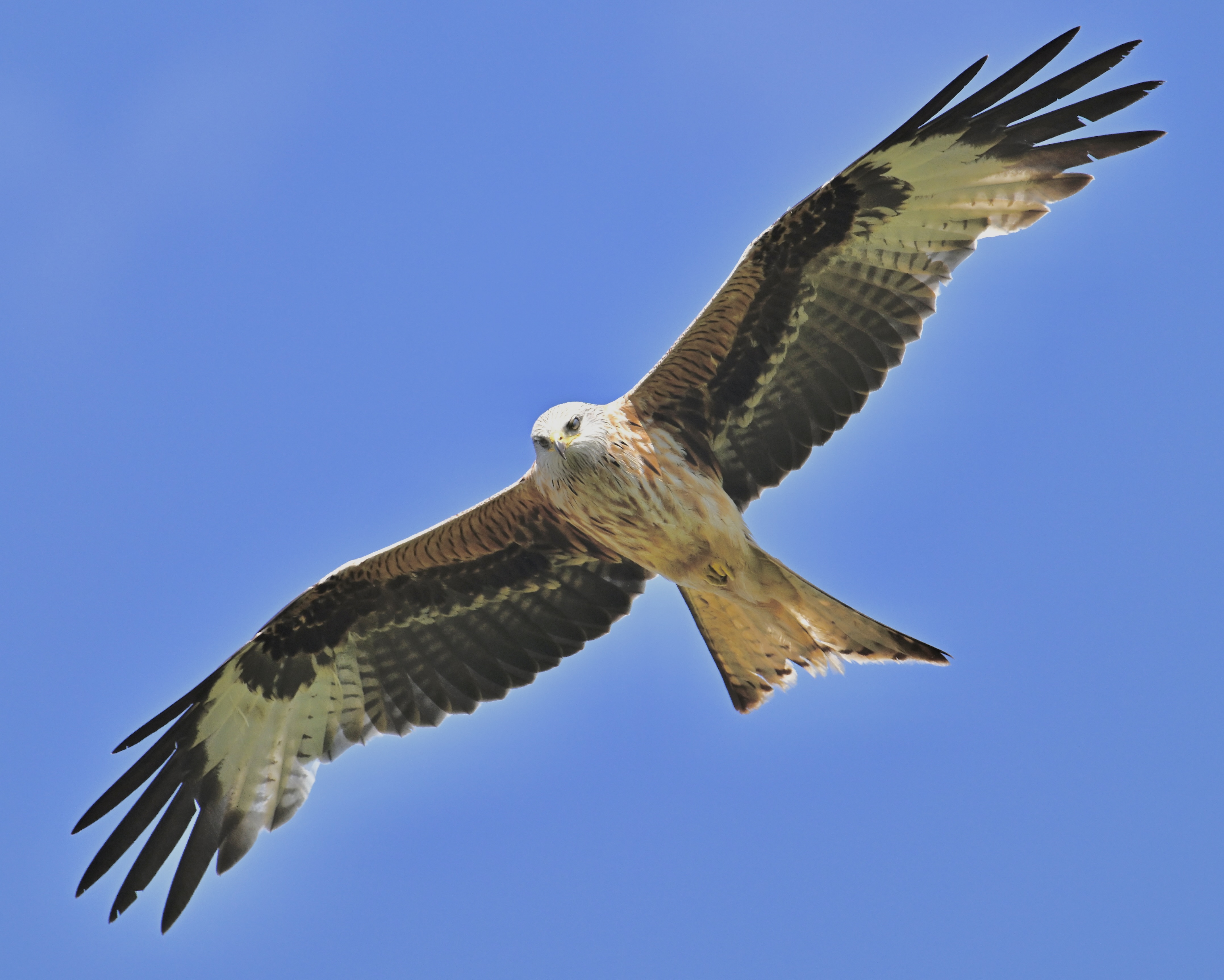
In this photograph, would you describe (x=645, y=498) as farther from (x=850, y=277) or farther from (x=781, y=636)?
(x=850, y=277)

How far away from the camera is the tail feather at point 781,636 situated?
330 inches

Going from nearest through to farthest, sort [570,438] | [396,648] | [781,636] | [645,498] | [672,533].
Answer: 1. [570,438]
2. [645,498]
3. [672,533]
4. [781,636]
5. [396,648]

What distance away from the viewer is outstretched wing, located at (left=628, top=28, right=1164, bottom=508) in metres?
8.31

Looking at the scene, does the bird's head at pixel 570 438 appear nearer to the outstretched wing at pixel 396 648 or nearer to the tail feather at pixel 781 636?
the outstretched wing at pixel 396 648

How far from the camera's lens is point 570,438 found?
26.8ft

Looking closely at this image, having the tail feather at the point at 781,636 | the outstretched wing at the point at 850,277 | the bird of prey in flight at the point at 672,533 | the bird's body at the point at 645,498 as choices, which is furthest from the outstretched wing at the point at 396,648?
the outstretched wing at the point at 850,277

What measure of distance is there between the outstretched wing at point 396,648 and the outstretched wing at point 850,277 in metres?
1.30

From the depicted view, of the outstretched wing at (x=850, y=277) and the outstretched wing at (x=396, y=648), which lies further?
the outstretched wing at (x=396, y=648)

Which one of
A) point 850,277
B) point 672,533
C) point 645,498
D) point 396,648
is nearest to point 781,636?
point 672,533

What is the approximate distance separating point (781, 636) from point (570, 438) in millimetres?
2070

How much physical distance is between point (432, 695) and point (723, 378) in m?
3.20

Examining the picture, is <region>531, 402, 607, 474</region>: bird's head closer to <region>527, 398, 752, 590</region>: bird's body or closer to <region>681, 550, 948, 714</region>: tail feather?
<region>527, 398, 752, 590</region>: bird's body

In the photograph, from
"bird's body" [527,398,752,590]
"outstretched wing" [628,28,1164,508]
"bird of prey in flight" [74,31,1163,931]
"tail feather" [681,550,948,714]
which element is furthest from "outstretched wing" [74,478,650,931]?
"outstretched wing" [628,28,1164,508]

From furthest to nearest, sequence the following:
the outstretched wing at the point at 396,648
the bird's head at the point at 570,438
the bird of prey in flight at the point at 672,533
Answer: the outstretched wing at the point at 396,648 → the bird of prey in flight at the point at 672,533 → the bird's head at the point at 570,438
